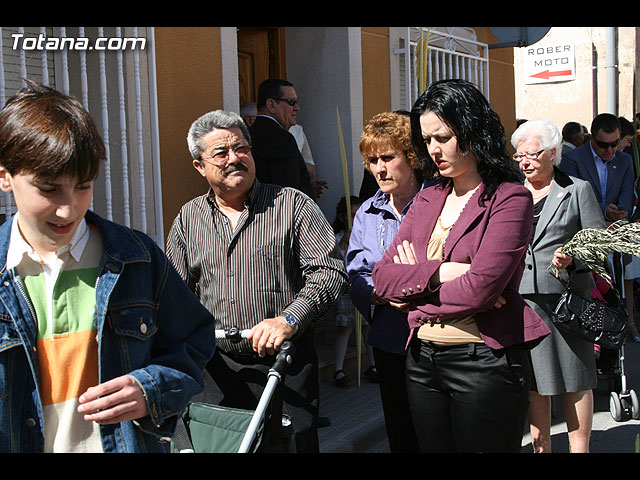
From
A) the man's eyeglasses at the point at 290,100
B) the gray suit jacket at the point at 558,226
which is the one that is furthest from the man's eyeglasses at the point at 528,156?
the man's eyeglasses at the point at 290,100

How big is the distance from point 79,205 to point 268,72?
6066 mm

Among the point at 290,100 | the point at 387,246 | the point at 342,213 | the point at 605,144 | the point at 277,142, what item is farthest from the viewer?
the point at 605,144

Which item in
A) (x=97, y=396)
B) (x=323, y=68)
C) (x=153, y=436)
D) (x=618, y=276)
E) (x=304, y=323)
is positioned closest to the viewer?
(x=97, y=396)

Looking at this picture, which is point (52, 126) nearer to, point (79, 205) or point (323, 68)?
point (79, 205)

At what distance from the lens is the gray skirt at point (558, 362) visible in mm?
4309

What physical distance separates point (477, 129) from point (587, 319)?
5.57 feet

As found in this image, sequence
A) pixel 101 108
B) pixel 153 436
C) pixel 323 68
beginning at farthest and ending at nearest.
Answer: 1. pixel 323 68
2. pixel 101 108
3. pixel 153 436

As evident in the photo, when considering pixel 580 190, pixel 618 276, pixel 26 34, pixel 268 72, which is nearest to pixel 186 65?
pixel 26 34

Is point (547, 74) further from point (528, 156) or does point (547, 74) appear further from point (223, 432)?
point (223, 432)

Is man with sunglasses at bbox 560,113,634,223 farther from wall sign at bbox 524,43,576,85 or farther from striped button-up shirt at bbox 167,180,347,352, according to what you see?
wall sign at bbox 524,43,576,85

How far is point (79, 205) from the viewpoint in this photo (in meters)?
1.86

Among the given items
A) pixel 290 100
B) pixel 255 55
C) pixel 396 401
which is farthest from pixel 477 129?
pixel 255 55

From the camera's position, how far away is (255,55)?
25.2 ft

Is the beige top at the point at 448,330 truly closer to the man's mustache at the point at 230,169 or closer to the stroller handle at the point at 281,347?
the stroller handle at the point at 281,347
